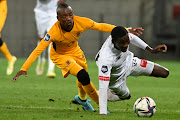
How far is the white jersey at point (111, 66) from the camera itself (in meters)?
6.51

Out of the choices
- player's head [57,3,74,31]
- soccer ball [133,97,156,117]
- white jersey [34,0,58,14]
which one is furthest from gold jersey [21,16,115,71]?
white jersey [34,0,58,14]

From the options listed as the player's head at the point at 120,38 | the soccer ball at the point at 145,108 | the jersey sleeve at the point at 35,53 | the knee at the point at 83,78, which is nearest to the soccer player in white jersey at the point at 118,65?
the player's head at the point at 120,38

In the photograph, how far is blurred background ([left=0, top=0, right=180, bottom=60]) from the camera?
74.4ft

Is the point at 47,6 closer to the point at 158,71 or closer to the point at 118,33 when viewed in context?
the point at 158,71

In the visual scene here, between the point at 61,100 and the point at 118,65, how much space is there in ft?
5.97

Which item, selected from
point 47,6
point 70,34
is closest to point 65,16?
point 70,34

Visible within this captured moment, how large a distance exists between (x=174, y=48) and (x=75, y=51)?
15.3 metres

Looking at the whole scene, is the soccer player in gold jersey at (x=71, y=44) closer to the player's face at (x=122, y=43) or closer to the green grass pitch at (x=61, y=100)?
the green grass pitch at (x=61, y=100)

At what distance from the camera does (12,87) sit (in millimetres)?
10469

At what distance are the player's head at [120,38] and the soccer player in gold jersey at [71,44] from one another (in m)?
0.73

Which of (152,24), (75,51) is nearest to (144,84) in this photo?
(75,51)

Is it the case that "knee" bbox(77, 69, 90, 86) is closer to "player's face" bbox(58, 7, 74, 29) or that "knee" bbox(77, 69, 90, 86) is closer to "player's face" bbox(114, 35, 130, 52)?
"player's face" bbox(114, 35, 130, 52)

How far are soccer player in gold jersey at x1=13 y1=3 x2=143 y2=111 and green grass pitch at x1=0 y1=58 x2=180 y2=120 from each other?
0.38 metres

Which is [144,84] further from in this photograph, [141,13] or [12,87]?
[141,13]
